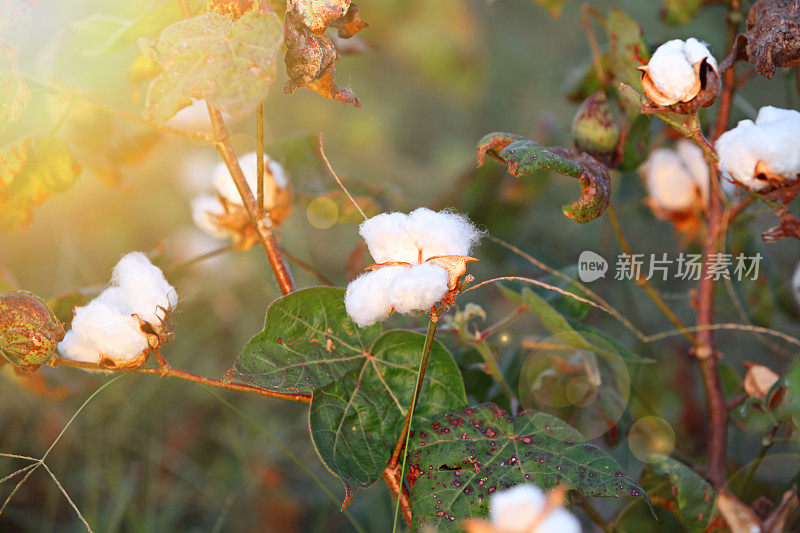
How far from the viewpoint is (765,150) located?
561 millimetres

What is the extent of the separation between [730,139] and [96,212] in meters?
1.68

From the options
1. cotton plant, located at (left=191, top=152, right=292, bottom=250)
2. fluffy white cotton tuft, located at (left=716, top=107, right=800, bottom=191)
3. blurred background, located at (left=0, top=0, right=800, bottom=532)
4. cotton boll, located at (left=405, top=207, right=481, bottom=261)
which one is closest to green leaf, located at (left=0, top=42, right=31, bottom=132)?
blurred background, located at (left=0, top=0, right=800, bottom=532)

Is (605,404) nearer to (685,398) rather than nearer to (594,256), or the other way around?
(594,256)

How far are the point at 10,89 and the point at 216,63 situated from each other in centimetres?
20

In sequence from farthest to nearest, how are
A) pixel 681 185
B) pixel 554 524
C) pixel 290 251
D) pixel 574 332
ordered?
pixel 290 251, pixel 681 185, pixel 574 332, pixel 554 524

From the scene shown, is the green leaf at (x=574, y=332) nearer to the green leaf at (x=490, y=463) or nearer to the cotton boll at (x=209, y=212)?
the green leaf at (x=490, y=463)

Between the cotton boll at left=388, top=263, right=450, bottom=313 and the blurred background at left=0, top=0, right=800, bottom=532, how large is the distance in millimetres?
267

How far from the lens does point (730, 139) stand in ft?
1.92

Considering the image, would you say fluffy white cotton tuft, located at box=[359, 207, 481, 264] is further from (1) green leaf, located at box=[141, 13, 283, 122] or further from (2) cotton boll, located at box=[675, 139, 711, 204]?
(2) cotton boll, located at box=[675, 139, 711, 204]

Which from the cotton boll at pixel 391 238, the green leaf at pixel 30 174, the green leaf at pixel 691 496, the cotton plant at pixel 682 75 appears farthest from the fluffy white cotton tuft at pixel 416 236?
the green leaf at pixel 30 174

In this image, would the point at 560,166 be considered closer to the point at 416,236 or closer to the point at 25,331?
the point at 416,236

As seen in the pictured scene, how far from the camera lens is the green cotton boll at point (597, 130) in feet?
2.41

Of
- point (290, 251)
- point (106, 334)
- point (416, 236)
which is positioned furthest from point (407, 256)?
point (290, 251)

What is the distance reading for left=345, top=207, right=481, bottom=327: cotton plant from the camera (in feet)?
1.62
